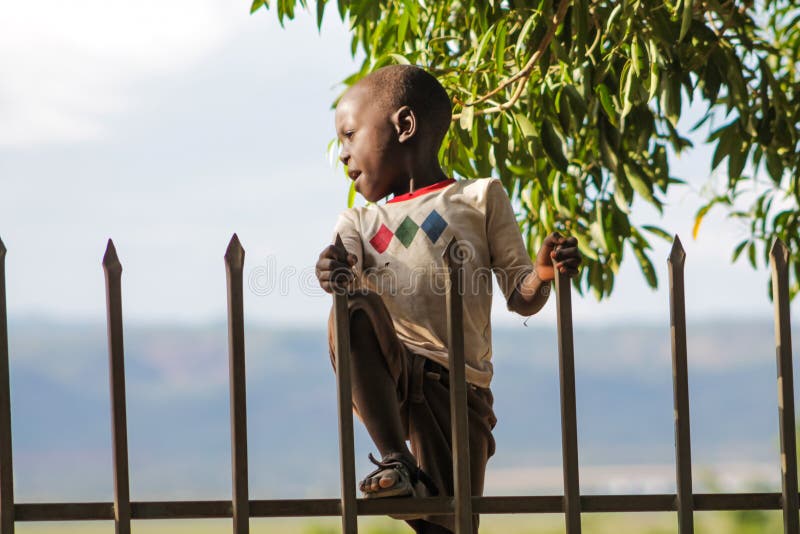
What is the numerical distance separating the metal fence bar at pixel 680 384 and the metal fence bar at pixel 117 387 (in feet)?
4.00

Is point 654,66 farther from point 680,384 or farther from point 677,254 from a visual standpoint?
point 680,384

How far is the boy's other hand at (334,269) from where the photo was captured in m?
2.27

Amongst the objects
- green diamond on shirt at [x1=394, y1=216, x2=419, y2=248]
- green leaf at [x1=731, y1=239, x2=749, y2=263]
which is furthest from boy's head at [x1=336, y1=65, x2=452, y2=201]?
green leaf at [x1=731, y1=239, x2=749, y2=263]

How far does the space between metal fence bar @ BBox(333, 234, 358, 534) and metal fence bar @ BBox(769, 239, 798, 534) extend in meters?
0.96

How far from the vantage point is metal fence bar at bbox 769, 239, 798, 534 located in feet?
7.59

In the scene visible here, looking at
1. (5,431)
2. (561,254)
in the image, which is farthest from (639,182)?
(5,431)

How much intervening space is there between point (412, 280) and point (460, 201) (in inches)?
9.2

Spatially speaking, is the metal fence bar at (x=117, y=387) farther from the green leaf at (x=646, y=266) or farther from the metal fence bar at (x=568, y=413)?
the green leaf at (x=646, y=266)

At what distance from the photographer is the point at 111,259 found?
2.29 m

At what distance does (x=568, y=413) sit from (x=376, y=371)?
44 cm

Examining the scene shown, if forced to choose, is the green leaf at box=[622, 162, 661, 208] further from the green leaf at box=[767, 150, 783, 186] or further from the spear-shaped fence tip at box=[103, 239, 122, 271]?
the spear-shaped fence tip at box=[103, 239, 122, 271]

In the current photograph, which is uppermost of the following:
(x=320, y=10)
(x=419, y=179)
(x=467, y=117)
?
(x=320, y=10)

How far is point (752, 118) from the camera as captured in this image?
414 cm

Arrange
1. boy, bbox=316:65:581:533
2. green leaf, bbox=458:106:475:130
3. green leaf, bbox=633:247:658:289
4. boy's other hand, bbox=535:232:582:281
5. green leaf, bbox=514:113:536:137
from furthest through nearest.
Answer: green leaf, bbox=633:247:658:289 → green leaf, bbox=514:113:536:137 → green leaf, bbox=458:106:475:130 → boy, bbox=316:65:581:533 → boy's other hand, bbox=535:232:582:281
